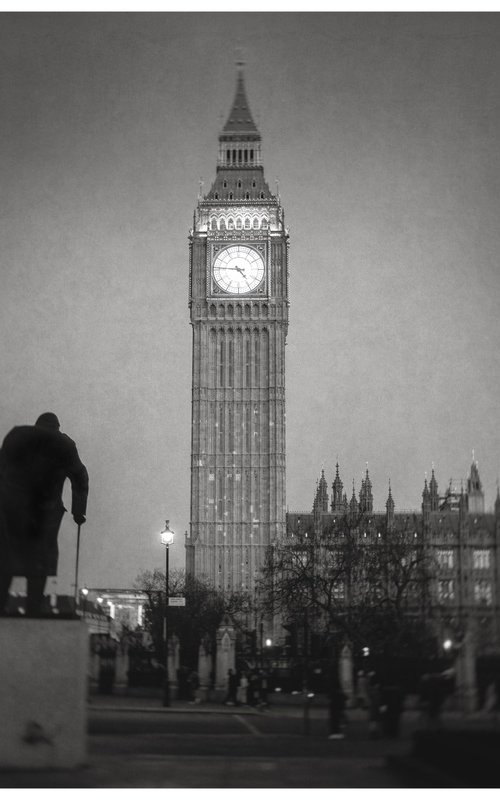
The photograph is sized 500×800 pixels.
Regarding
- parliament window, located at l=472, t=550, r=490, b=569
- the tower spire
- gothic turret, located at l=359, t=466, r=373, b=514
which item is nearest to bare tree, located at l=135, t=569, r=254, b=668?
gothic turret, located at l=359, t=466, r=373, b=514

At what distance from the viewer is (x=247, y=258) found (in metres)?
76.1

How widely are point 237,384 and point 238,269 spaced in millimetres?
7758

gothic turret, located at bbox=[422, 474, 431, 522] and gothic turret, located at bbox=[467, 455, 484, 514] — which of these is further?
gothic turret, located at bbox=[422, 474, 431, 522]

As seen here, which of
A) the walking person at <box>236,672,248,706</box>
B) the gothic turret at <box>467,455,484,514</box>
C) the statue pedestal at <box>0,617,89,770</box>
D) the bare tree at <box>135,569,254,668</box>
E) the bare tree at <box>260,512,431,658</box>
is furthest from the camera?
the gothic turret at <box>467,455,484,514</box>

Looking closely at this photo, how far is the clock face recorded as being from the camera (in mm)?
75688

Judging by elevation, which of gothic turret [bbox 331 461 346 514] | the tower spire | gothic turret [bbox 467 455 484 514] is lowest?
gothic turret [bbox 467 455 484 514]

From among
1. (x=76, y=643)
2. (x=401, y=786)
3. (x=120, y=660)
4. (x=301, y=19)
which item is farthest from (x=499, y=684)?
(x=120, y=660)

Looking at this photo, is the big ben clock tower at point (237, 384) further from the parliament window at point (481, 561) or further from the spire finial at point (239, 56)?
the spire finial at point (239, 56)

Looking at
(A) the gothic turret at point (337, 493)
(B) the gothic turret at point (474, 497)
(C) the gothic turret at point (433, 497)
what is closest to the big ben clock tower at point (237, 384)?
(A) the gothic turret at point (337, 493)

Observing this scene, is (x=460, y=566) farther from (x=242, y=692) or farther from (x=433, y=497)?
(x=433, y=497)

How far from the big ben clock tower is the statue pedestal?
65.6 m

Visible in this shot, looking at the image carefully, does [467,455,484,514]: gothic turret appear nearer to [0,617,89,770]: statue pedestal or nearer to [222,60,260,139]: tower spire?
[222,60,260,139]: tower spire

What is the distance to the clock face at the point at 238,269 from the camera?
75.7 metres

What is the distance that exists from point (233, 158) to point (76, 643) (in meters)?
75.1
